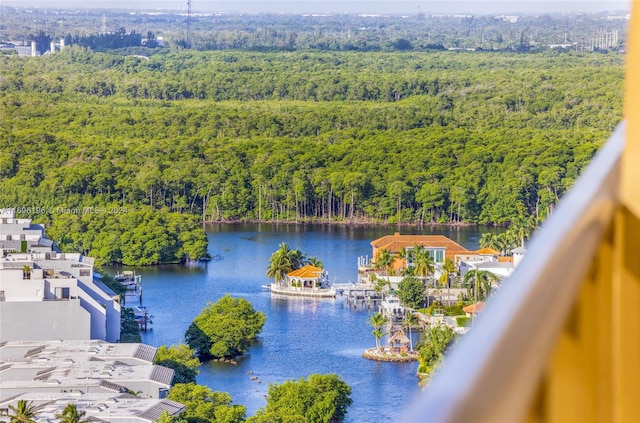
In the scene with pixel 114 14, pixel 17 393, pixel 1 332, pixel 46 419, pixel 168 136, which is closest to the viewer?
pixel 46 419

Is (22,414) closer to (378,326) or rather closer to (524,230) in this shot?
(378,326)

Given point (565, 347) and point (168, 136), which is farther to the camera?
point (168, 136)

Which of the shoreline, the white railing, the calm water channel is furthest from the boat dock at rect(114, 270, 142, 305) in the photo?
the white railing

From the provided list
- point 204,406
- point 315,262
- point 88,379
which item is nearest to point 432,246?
point 315,262

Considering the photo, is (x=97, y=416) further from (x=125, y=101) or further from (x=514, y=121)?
(x=125, y=101)

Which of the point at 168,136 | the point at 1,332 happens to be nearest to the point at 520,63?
the point at 168,136

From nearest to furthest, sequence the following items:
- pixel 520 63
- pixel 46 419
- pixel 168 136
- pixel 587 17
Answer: pixel 46 419, pixel 168 136, pixel 520 63, pixel 587 17

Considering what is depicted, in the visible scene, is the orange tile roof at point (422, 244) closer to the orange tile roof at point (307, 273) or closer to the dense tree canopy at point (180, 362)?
the orange tile roof at point (307, 273)
